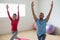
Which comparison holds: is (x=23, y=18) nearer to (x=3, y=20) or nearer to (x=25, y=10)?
(x=25, y=10)

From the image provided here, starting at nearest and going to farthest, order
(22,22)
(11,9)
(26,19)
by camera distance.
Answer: (11,9)
(22,22)
(26,19)

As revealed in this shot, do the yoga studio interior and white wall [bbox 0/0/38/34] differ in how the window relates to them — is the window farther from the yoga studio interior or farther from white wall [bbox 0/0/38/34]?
white wall [bbox 0/0/38/34]

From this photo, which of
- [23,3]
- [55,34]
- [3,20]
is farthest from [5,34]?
[55,34]

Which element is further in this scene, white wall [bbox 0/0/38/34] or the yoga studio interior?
white wall [bbox 0/0/38/34]

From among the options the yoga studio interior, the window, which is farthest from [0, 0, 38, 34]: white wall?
the window

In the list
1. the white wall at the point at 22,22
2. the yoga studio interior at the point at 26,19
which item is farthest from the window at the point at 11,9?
the white wall at the point at 22,22

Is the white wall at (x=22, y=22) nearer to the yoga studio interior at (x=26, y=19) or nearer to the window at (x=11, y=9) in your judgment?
the yoga studio interior at (x=26, y=19)

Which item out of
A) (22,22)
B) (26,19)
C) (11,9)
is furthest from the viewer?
(26,19)

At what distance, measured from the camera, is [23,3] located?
20.9ft

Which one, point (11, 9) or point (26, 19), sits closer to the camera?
point (11, 9)

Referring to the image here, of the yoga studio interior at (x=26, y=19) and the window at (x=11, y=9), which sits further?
the window at (x=11, y=9)

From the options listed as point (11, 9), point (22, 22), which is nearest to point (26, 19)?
point (22, 22)

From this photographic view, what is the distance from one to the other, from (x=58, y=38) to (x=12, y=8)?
2619 mm

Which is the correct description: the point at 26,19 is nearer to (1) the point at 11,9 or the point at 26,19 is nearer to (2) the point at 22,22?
(2) the point at 22,22
